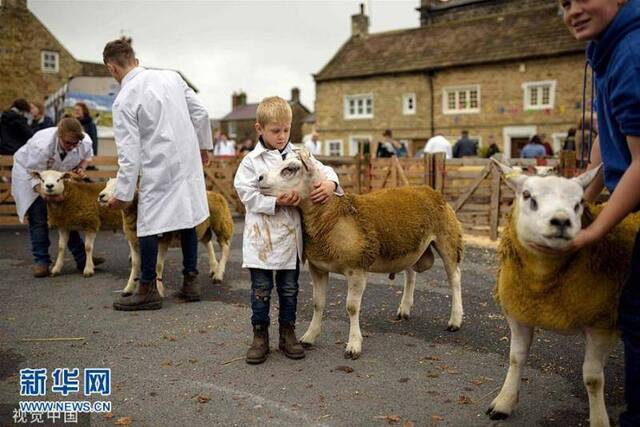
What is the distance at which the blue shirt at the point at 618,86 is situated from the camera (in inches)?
98.4

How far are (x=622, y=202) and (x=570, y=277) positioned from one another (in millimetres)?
579

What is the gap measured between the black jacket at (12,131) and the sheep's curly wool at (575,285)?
33.8 ft

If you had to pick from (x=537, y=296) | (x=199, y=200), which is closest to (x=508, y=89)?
(x=199, y=200)

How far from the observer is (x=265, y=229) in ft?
14.2

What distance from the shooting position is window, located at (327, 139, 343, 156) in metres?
35.2

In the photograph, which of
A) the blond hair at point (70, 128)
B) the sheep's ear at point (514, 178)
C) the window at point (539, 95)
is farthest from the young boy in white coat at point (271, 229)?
the window at point (539, 95)

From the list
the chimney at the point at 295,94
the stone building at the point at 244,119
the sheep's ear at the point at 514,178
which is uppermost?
the chimney at the point at 295,94

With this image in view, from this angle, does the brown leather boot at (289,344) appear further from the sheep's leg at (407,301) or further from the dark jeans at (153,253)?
the dark jeans at (153,253)

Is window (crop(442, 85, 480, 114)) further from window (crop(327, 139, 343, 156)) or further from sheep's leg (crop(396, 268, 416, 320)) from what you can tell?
sheep's leg (crop(396, 268, 416, 320))

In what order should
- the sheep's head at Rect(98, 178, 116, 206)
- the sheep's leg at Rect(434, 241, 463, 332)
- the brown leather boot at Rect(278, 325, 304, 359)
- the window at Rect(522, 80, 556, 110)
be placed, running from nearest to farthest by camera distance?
1. the brown leather boot at Rect(278, 325, 304, 359)
2. the sheep's leg at Rect(434, 241, 463, 332)
3. the sheep's head at Rect(98, 178, 116, 206)
4. the window at Rect(522, 80, 556, 110)

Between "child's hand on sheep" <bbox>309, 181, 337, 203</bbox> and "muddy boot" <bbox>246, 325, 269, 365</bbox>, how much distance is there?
3.72 ft

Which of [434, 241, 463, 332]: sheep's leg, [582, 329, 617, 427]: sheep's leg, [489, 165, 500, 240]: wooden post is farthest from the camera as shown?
[489, 165, 500, 240]: wooden post

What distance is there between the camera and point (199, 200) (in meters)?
5.96

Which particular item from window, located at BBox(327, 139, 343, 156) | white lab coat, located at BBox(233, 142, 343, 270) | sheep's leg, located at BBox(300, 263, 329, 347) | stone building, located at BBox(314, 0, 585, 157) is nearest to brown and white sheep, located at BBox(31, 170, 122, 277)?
white lab coat, located at BBox(233, 142, 343, 270)
